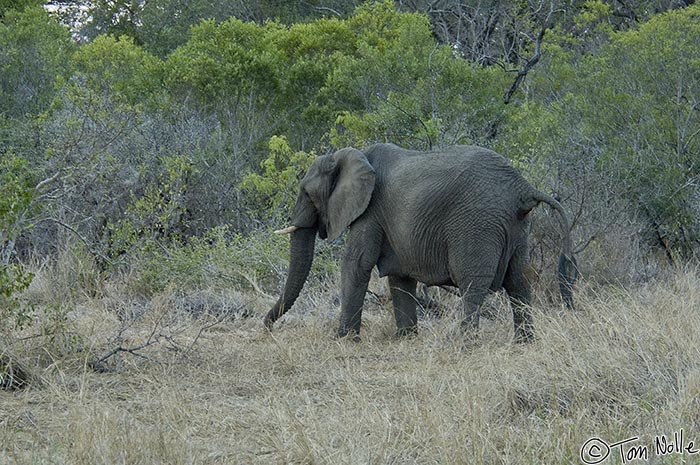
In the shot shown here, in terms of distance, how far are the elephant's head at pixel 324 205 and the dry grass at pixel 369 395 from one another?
2.43 ft

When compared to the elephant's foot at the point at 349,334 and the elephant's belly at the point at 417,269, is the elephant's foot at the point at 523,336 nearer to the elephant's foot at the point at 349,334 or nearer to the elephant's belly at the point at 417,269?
the elephant's belly at the point at 417,269

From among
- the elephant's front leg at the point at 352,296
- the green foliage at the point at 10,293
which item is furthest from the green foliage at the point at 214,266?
the green foliage at the point at 10,293

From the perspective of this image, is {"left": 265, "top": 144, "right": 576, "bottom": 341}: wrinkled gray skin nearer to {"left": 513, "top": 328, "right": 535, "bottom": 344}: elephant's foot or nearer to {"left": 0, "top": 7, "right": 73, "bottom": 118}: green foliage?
{"left": 513, "top": 328, "right": 535, "bottom": 344}: elephant's foot

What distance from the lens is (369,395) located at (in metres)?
6.62

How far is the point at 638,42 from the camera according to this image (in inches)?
603

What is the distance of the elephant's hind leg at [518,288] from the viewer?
874 centimetres

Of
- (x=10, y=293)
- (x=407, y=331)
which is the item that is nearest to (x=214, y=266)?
(x=407, y=331)

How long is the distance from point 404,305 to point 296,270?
39.4 inches

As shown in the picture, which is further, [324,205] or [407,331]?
[324,205]

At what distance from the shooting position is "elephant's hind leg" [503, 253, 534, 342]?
→ 344 inches

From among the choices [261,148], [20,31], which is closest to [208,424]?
[261,148]

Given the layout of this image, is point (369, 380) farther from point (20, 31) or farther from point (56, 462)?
point (20, 31)

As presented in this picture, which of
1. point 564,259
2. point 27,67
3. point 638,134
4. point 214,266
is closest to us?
point 564,259

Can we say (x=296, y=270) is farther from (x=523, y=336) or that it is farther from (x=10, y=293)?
(x=10, y=293)
